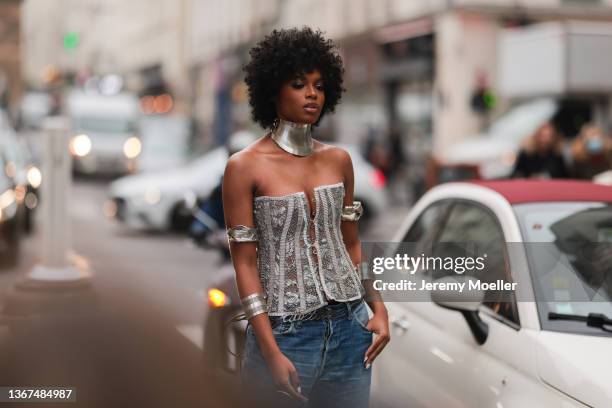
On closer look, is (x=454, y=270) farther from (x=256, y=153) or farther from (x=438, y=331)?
(x=256, y=153)

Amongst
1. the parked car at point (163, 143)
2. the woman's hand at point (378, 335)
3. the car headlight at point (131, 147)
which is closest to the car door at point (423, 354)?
the woman's hand at point (378, 335)

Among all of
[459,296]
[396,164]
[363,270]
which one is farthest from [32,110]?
[363,270]

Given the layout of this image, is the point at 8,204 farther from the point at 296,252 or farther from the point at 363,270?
the point at 296,252

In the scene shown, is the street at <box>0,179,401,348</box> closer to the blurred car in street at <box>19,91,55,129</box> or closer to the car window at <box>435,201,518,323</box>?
the car window at <box>435,201,518,323</box>

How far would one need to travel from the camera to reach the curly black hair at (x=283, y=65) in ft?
11.1

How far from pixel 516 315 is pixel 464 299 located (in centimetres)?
20

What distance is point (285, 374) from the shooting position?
10.4 ft

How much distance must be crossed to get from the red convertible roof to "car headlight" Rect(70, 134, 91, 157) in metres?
25.1

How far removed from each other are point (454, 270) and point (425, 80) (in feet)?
83.5

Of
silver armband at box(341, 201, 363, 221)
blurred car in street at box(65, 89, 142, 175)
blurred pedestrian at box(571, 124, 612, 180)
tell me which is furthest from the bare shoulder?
blurred car in street at box(65, 89, 142, 175)

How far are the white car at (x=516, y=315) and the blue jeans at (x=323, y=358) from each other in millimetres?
648

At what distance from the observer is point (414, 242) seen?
16.8 feet

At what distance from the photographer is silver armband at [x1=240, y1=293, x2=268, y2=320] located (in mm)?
3203

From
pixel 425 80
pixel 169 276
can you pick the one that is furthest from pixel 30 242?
pixel 425 80
